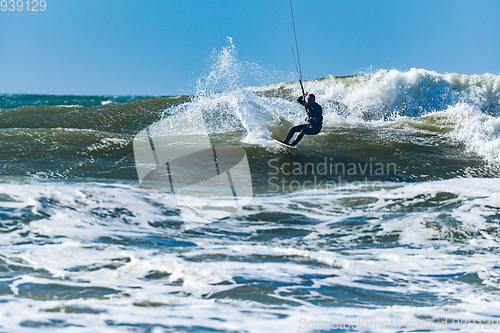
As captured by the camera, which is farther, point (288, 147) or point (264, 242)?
point (288, 147)

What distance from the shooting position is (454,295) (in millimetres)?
3750

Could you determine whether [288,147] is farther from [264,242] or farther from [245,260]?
[245,260]

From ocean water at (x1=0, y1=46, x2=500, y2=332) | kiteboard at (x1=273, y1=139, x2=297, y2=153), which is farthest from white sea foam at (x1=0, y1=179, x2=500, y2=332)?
kiteboard at (x1=273, y1=139, x2=297, y2=153)

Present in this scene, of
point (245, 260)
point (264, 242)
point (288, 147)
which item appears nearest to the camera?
point (245, 260)

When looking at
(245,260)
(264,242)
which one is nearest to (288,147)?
(264,242)

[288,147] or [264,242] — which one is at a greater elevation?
[288,147]

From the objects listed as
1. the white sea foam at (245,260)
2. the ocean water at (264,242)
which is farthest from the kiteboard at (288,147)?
the white sea foam at (245,260)

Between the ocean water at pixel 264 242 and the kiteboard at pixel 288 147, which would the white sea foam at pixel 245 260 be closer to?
the ocean water at pixel 264 242

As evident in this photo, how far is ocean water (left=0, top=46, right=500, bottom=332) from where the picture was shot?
3.26 meters

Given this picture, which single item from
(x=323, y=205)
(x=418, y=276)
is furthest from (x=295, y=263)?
(x=323, y=205)

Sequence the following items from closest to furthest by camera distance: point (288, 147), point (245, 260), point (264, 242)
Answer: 1. point (245, 260)
2. point (264, 242)
3. point (288, 147)

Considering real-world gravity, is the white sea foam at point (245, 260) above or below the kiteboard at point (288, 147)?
below

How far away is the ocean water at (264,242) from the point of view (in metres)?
3.26

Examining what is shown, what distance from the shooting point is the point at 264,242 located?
15.7ft
